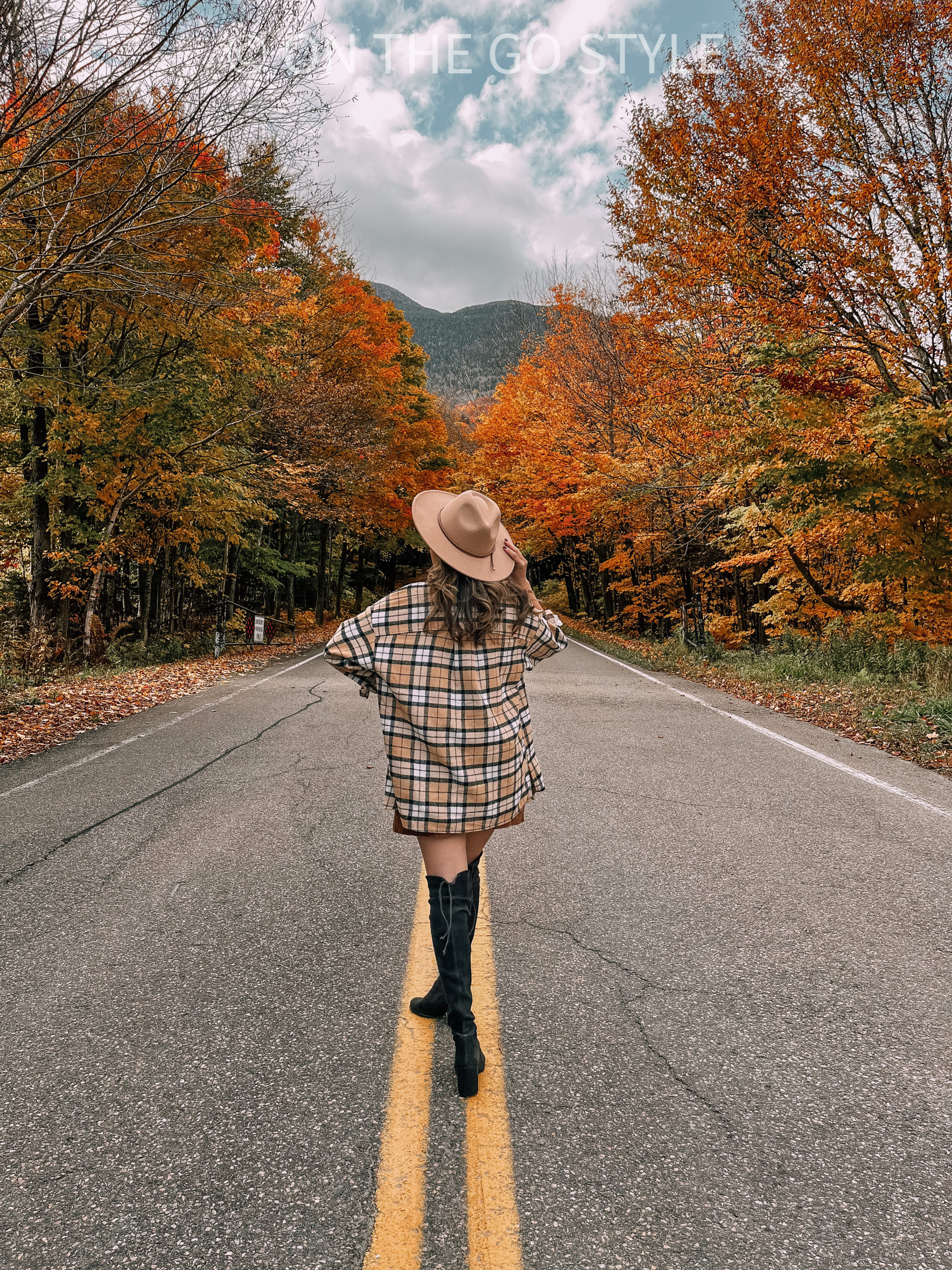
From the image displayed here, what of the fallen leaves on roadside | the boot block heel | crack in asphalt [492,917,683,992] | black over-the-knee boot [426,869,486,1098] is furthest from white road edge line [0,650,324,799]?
the boot block heel

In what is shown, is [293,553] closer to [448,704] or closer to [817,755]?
[817,755]

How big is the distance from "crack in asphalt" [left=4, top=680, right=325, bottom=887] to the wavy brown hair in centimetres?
298

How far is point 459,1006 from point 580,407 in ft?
68.1

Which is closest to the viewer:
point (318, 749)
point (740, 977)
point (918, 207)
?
point (740, 977)

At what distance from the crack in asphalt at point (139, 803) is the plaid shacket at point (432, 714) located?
8.79 feet

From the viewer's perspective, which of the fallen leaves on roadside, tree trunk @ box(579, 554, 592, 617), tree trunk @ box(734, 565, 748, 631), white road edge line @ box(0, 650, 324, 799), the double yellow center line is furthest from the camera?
tree trunk @ box(579, 554, 592, 617)

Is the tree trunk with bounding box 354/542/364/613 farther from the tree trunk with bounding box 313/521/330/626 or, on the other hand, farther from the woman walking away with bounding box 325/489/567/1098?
the woman walking away with bounding box 325/489/567/1098

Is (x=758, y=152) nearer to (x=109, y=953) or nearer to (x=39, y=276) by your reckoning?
(x=39, y=276)

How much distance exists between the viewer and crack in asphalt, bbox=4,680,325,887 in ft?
14.1

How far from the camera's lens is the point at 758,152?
920 cm

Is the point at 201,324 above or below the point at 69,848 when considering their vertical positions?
above

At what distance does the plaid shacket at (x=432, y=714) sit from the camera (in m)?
2.45

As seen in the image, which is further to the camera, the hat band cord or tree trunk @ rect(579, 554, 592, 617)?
tree trunk @ rect(579, 554, 592, 617)

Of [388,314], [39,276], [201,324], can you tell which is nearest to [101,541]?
[201,324]
